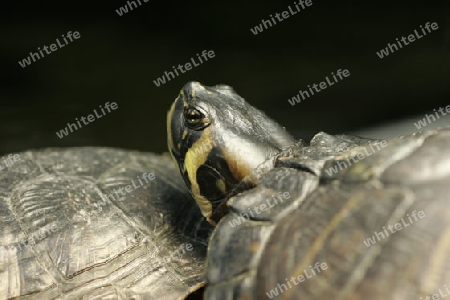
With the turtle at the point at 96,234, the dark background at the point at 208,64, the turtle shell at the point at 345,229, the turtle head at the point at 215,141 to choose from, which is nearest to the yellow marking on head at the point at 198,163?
the turtle head at the point at 215,141

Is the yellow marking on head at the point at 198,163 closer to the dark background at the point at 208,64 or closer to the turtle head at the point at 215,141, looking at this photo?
the turtle head at the point at 215,141

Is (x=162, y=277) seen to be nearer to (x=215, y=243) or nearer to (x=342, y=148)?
(x=215, y=243)

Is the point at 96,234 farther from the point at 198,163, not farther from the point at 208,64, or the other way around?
the point at 208,64

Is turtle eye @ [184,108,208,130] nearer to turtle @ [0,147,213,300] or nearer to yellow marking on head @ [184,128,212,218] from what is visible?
yellow marking on head @ [184,128,212,218]

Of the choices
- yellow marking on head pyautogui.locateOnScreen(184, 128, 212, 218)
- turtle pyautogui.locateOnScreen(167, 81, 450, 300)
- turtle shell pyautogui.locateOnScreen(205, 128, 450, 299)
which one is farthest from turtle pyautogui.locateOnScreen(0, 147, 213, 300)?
turtle shell pyautogui.locateOnScreen(205, 128, 450, 299)

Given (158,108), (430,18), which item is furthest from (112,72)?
(430,18)

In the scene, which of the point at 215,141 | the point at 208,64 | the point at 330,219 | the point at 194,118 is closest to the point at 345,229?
the point at 330,219
